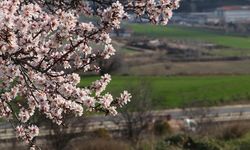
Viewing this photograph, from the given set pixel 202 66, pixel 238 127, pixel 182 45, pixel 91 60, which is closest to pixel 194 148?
pixel 238 127

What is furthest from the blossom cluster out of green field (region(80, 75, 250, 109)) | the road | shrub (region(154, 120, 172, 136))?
green field (region(80, 75, 250, 109))

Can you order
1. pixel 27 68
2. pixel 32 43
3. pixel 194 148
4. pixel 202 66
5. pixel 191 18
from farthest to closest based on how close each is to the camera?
pixel 191 18, pixel 202 66, pixel 194 148, pixel 27 68, pixel 32 43

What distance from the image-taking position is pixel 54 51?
5.54 m

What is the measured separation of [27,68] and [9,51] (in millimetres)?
819

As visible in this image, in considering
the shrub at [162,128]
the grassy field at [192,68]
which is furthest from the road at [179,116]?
the grassy field at [192,68]

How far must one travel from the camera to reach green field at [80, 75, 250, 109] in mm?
39125

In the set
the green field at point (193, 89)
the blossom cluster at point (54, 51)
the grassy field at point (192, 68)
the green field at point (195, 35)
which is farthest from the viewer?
the green field at point (195, 35)

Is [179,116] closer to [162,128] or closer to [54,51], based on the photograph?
[162,128]

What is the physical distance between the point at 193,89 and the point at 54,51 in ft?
118

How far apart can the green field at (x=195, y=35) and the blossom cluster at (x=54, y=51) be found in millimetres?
55958

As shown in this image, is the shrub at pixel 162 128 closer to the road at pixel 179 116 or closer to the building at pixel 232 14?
the road at pixel 179 116

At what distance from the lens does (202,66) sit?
4944 centimetres

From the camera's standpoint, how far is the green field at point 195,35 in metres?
65.3

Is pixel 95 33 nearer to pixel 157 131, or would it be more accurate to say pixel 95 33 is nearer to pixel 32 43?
pixel 32 43
